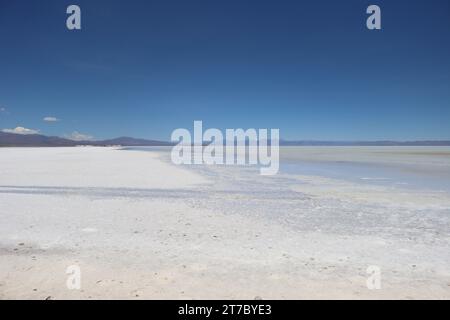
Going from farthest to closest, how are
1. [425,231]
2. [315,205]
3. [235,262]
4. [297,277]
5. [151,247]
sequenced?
[315,205], [425,231], [151,247], [235,262], [297,277]

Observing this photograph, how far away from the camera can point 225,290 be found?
4.16 m

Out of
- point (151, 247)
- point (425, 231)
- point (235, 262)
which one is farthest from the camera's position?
point (425, 231)

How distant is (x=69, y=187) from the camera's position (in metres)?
12.9

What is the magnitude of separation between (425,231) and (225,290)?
4941mm

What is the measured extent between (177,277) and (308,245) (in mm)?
2564

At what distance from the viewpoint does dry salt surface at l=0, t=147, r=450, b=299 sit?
4.24 m

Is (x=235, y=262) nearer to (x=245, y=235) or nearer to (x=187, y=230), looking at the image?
(x=245, y=235)

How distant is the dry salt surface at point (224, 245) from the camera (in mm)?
4238

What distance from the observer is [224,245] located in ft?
19.4

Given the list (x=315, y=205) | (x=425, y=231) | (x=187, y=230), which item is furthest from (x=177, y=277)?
(x=315, y=205)
